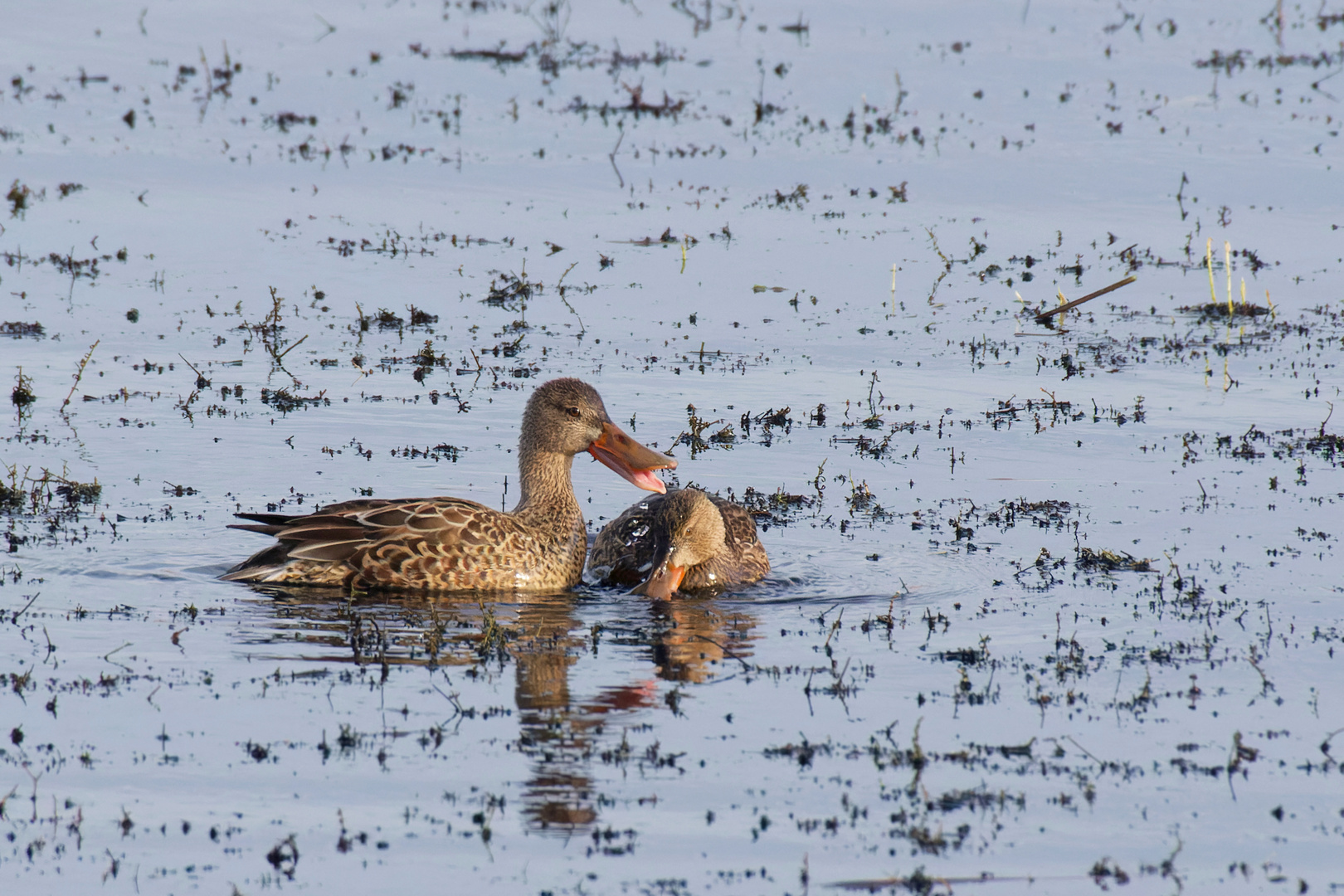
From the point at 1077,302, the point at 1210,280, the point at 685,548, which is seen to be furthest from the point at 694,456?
the point at 1210,280

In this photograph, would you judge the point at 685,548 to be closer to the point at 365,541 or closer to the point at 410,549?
the point at 410,549

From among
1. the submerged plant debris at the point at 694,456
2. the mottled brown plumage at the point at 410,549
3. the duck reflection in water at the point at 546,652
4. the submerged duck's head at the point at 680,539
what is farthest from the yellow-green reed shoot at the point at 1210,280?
the mottled brown plumage at the point at 410,549

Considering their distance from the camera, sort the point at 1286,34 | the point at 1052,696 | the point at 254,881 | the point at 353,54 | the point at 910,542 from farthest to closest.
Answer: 1. the point at 1286,34
2. the point at 353,54
3. the point at 910,542
4. the point at 1052,696
5. the point at 254,881

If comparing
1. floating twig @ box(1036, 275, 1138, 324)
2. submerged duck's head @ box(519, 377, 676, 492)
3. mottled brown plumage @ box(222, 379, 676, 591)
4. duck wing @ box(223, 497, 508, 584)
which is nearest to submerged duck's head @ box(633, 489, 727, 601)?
submerged duck's head @ box(519, 377, 676, 492)

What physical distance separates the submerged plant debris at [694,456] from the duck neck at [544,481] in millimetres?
755

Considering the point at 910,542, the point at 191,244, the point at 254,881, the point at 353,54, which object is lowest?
the point at 254,881

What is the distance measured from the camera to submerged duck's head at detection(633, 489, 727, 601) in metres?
9.82

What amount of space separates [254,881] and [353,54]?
2351 cm

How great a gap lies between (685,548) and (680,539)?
7 cm

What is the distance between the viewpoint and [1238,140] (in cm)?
2283

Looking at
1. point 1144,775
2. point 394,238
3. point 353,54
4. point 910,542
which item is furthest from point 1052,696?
point 353,54

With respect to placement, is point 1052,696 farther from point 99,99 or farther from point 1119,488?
point 99,99

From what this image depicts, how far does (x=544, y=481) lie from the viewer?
1060 cm

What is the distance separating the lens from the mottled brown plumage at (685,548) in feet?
32.3
